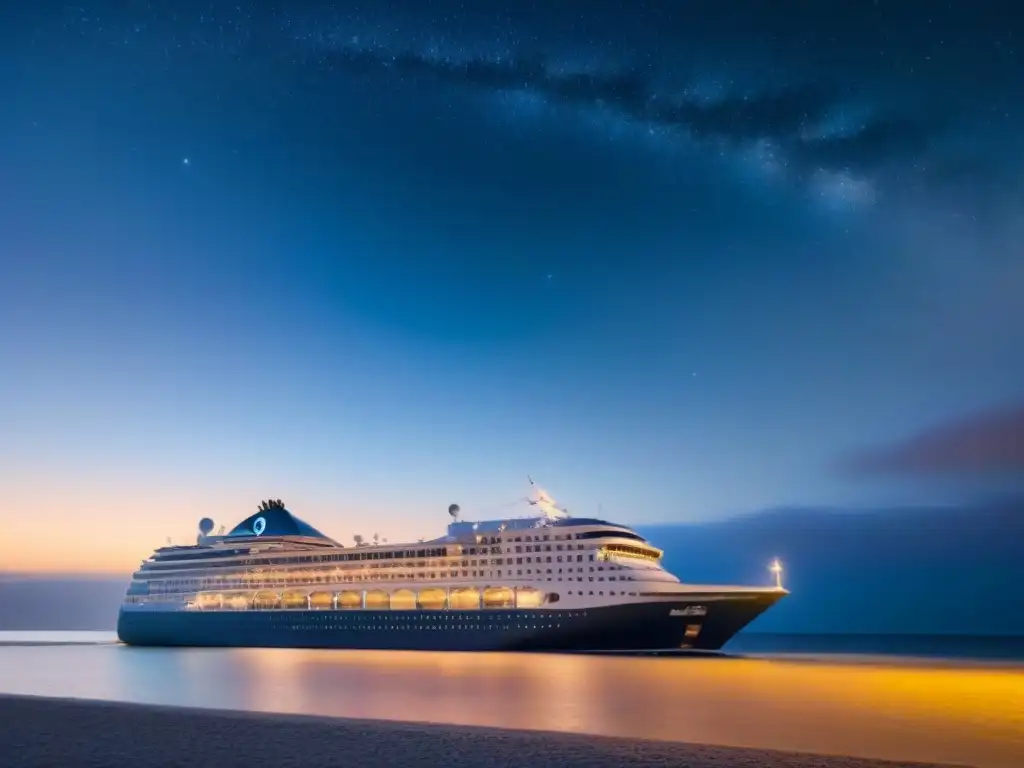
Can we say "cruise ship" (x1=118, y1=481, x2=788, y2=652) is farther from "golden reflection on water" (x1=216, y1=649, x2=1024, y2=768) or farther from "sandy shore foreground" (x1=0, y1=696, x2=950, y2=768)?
"sandy shore foreground" (x1=0, y1=696, x2=950, y2=768)

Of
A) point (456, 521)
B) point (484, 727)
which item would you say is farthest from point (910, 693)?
point (456, 521)

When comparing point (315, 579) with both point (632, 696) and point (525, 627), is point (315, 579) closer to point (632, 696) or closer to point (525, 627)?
point (525, 627)

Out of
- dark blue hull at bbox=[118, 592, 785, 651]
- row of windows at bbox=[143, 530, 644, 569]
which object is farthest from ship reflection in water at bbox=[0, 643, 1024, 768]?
row of windows at bbox=[143, 530, 644, 569]

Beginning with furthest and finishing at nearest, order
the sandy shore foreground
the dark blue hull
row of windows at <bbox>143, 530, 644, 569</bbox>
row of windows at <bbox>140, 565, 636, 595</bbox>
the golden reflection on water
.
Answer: row of windows at <bbox>143, 530, 644, 569</bbox>, row of windows at <bbox>140, 565, 636, 595</bbox>, the dark blue hull, the golden reflection on water, the sandy shore foreground

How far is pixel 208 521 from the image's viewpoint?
313ft

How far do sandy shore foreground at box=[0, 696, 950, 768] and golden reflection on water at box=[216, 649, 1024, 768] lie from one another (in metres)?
2.46

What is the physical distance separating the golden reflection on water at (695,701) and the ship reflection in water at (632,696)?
3.3 inches

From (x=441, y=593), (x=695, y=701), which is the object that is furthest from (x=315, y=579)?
(x=695, y=701)

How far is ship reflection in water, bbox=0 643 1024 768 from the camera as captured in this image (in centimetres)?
2358

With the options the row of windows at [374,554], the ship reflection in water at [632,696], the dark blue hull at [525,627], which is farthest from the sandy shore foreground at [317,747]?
the row of windows at [374,554]

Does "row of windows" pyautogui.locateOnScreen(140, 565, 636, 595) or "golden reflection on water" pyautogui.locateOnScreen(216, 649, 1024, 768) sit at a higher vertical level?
"row of windows" pyautogui.locateOnScreen(140, 565, 636, 595)

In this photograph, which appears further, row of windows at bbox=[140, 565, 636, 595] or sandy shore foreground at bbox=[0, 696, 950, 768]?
row of windows at bbox=[140, 565, 636, 595]

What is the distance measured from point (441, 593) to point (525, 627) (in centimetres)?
1052

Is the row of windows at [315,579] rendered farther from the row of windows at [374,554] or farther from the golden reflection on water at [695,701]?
the golden reflection on water at [695,701]
